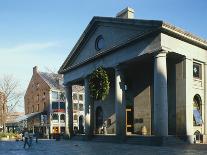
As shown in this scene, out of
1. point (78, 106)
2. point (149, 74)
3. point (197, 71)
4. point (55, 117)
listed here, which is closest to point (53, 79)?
point (78, 106)

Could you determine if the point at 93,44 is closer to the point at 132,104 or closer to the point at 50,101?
the point at 132,104

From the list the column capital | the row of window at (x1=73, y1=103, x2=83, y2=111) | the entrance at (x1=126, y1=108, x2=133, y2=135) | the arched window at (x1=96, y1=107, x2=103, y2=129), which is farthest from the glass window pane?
the row of window at (x1=73, y1=103, x2=83, y2=111)

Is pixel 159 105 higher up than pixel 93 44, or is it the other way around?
pixel 93 44

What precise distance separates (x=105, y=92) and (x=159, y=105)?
7.04m

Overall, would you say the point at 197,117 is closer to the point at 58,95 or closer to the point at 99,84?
the point at 99,84

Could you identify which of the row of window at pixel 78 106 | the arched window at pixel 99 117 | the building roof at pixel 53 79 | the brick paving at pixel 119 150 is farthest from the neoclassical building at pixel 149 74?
the row of window at pixel 78 106

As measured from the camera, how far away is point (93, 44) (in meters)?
32.7

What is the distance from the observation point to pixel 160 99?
22766 millimetres

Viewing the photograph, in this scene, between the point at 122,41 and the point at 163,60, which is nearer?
the point at 163,60

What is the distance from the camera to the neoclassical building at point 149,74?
23141 millimetres

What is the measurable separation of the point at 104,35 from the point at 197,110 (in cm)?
1110

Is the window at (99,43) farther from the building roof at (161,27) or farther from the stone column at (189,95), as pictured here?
the stone column at (189,95)

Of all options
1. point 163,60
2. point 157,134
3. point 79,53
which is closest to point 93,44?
point 79,53

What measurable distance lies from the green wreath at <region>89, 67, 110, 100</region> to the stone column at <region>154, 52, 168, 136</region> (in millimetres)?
6595
